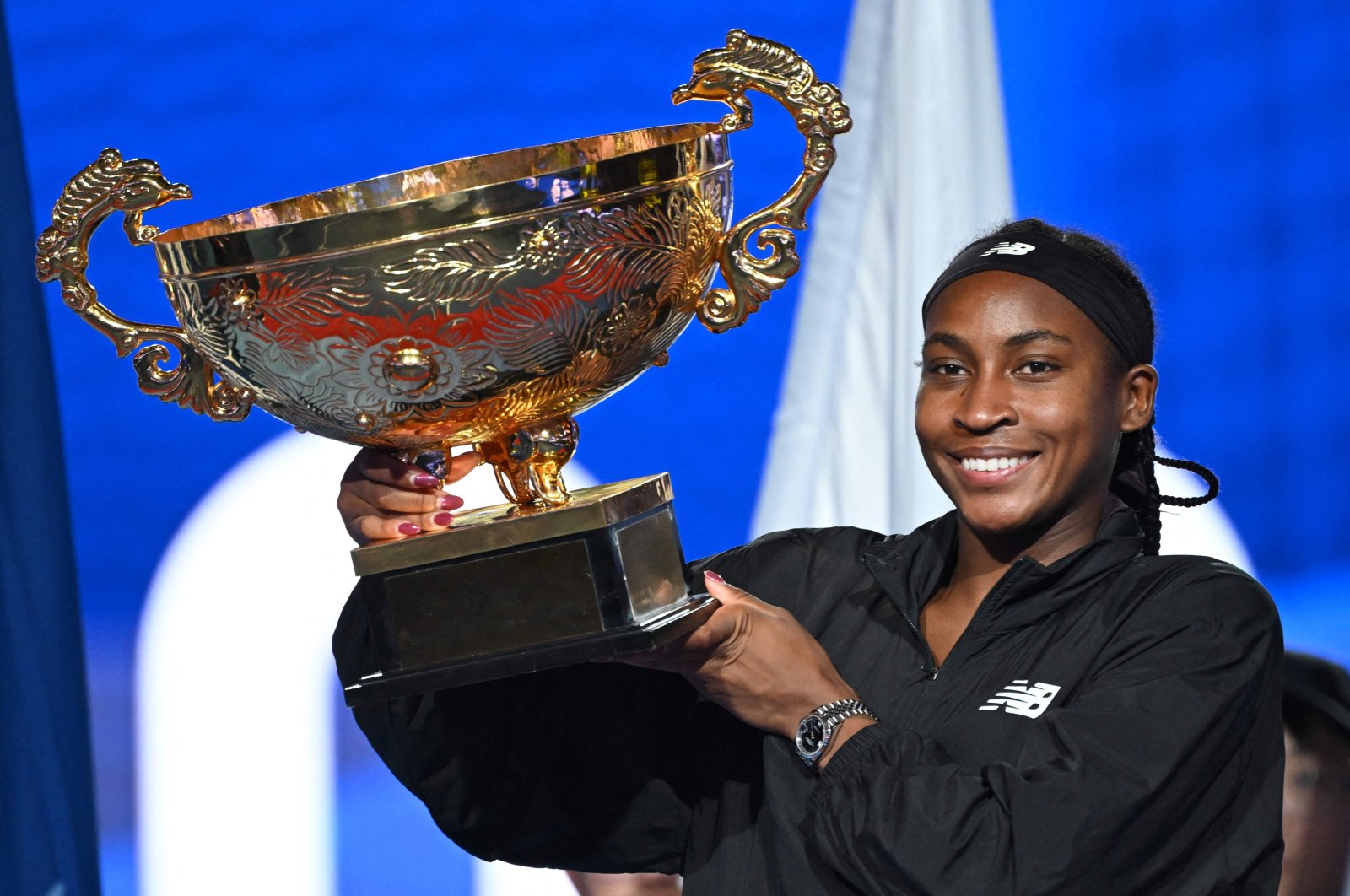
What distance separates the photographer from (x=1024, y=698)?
3.63ft

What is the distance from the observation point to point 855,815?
40.6 inches

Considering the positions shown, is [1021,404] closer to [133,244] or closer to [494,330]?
[494,330]

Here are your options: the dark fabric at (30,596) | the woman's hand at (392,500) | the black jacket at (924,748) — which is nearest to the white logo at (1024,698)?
the black jacket at (924,748)

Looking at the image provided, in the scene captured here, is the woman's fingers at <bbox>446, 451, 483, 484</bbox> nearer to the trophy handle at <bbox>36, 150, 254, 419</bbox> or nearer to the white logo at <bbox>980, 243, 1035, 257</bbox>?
the trophy handle at <bbox>36, 150, 254, 419</bbox>

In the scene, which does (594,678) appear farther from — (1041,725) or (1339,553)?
(1339,553)

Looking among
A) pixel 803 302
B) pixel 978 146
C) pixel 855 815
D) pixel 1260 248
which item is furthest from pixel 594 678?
pixel 1260 248

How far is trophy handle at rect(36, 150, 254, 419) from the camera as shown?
116 cm

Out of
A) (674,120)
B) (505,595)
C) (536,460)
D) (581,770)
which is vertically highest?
(674,120)

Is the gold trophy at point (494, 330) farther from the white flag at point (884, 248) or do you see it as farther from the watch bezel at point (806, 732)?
the white flag at point (884, 248)

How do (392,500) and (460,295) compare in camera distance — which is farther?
(392,500)

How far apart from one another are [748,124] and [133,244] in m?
0.53

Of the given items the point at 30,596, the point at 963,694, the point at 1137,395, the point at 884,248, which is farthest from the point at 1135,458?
the point at 30,596

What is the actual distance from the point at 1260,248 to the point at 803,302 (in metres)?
0.63

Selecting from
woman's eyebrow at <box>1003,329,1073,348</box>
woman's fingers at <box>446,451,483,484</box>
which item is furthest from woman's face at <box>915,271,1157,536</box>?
woman's fingers at <box>446,451,483,484</box>
